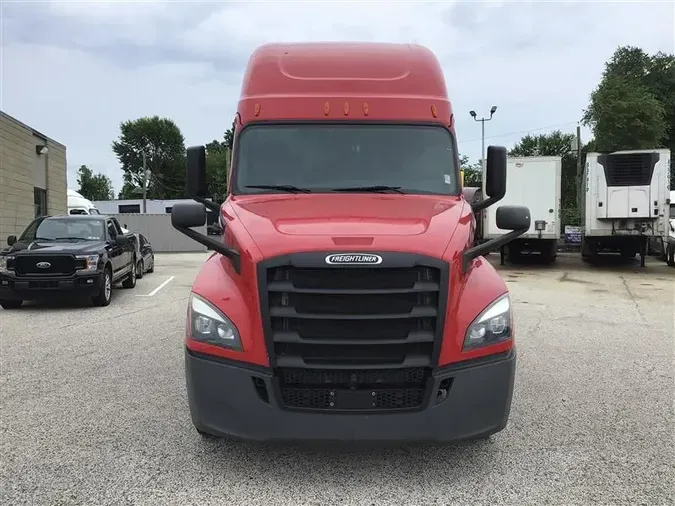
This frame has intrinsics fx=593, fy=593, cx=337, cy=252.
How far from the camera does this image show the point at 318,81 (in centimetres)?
519

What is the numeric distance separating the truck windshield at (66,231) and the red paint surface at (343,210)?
748 centimetres

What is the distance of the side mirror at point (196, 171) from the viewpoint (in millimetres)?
5031

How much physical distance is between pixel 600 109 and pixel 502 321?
121 ft

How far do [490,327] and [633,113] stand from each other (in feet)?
118

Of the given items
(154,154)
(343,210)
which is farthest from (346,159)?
(154,154)

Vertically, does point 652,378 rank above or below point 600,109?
below

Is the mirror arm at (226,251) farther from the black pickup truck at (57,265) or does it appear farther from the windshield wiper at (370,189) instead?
the black pickup truck at (57,265)

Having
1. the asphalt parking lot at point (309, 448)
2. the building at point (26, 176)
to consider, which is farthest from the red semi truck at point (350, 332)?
the building at point (26, 176)

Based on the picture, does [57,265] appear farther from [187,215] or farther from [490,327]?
[490,327]

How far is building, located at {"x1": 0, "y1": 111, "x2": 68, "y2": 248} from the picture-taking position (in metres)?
18.4

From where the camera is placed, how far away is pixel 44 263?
33.5 feet

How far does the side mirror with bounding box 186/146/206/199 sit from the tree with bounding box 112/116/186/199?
70.5 m

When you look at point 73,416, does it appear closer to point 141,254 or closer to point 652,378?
point 652,378

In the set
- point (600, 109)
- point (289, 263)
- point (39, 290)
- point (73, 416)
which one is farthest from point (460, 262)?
point (600, 109)
